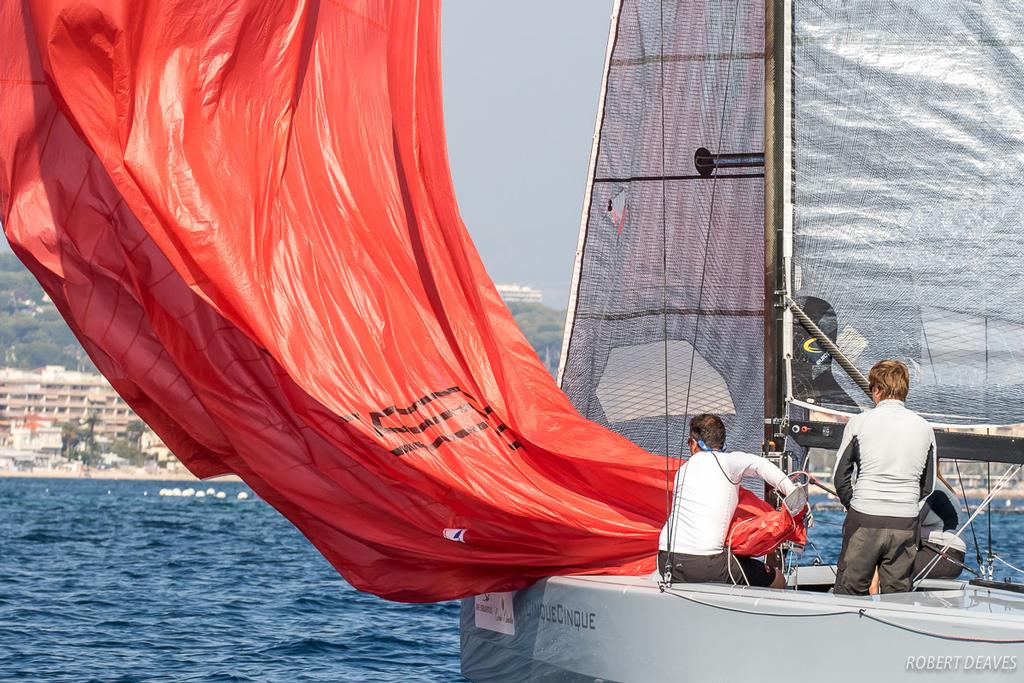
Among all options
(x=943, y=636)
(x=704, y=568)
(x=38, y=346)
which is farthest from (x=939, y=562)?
(x=38, y=346)

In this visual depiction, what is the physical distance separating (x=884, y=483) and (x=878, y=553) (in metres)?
0.30

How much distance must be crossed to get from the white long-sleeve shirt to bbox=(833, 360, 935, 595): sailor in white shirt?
50cm

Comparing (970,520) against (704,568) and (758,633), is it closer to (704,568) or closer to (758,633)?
(704,568)

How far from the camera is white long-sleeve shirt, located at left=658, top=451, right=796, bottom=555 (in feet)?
21.4

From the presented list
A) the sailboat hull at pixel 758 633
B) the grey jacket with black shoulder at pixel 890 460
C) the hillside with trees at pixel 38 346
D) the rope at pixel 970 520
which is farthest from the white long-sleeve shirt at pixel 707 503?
the hillside with trees at pixel 38 346

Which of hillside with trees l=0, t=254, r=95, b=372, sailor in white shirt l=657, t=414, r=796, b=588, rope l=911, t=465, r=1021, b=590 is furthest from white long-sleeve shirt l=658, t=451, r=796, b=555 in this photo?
hillside with trees l=0, t=254, r=95, b=372

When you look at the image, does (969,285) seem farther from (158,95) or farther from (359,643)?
(359,643)

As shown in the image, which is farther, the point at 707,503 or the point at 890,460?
the point at 707,503

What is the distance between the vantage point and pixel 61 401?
12962 centimetres

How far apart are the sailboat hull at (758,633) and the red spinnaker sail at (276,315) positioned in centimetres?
51

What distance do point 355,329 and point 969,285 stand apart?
9.49ft

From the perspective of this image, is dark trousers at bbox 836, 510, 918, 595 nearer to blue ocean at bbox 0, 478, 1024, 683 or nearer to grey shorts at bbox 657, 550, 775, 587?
grey shorts at bbox 657, 550, 775, 587

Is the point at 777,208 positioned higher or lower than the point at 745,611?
higher

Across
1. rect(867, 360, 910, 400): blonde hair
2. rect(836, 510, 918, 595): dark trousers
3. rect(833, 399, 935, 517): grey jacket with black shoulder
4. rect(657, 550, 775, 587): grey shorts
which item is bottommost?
rect(657, 550, 775, 587): grey shorts
